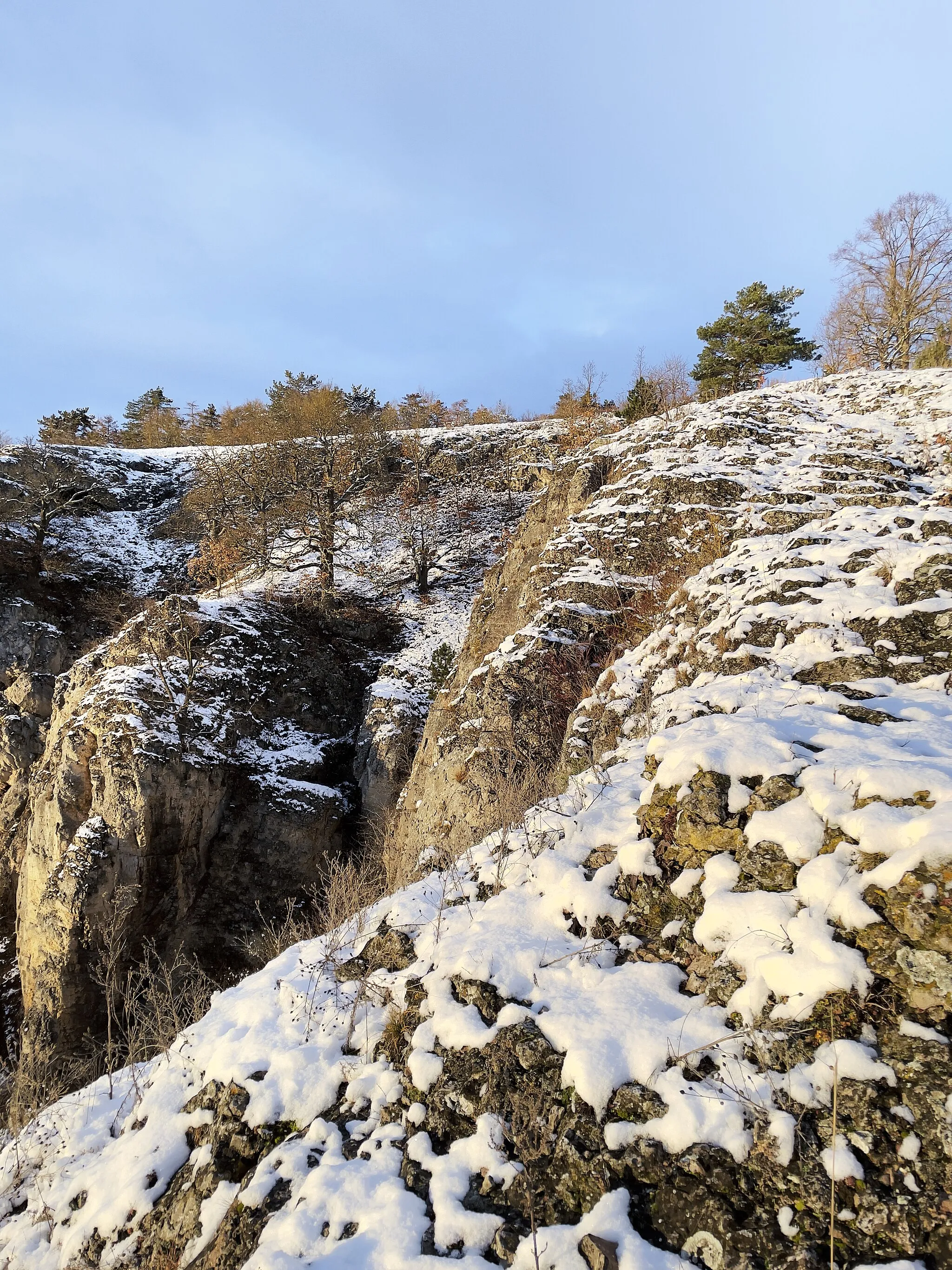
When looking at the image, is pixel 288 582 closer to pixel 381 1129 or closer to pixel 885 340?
pixel 381 1129

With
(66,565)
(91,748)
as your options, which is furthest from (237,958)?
(66,565)

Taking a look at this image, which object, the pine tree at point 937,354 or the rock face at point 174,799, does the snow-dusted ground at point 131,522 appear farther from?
the pine tree at point 937,354

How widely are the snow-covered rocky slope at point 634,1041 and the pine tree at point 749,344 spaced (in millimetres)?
22079

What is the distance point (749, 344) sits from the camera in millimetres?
25906

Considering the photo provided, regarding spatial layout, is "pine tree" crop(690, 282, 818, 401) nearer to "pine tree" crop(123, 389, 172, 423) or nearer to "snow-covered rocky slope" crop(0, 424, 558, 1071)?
"snow-covered rocky slope" crop(0, 424, 558, 1071)

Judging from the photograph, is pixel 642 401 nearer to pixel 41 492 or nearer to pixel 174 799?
pixel 174 799

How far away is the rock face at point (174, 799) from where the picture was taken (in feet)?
44.3

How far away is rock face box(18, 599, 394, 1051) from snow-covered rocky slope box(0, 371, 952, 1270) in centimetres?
959

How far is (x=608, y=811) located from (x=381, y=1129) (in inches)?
120

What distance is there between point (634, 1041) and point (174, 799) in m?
14.2

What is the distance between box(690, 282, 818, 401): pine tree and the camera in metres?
25.5

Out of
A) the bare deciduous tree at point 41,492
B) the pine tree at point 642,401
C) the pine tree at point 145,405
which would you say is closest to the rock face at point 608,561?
→ the pine tree at point 642,401

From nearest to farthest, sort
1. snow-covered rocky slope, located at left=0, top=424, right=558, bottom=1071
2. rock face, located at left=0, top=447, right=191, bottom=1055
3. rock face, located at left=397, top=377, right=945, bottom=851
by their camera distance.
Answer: rock face, located at left=397, top=377, right=945, bottom=851 < snow-covered rocky slope, located at left=0, top=424, right=558, bottom=1071 < rock face, located at left=0, top=447, right=191, bottom=1055

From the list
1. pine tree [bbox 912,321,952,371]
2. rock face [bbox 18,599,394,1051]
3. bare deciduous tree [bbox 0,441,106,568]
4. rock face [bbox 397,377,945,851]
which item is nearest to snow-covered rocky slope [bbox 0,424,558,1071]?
rock face [bbox 18,599,394,1051]
